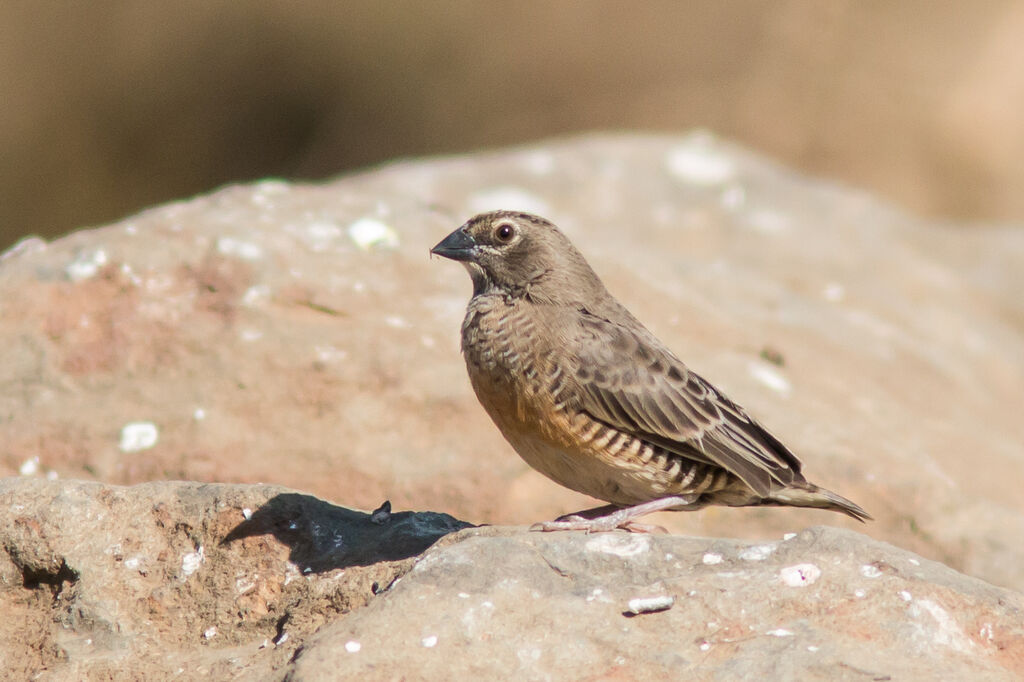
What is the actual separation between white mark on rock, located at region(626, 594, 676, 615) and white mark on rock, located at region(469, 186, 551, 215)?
7.04 m

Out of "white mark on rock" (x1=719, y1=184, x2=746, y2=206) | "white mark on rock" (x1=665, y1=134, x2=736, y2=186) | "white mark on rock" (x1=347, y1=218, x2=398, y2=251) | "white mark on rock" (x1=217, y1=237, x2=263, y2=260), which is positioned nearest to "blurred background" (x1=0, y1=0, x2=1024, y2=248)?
"white mark on rock" (x1=665, y1=134, x2=736, y2=186)

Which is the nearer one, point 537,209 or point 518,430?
point 518,430

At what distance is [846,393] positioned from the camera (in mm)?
8875

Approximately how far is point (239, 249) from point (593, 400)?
10.9ft

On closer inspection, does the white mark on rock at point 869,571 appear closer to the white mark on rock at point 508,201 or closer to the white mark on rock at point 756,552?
the white mark on rock at point 756,552

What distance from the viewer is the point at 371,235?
8469 millimetres

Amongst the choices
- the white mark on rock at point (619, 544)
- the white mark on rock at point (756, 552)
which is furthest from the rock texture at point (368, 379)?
the white mark on rock at point (756, 552)

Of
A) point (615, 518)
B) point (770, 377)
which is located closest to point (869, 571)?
point (615, 518)

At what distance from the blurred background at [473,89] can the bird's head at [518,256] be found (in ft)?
36.6

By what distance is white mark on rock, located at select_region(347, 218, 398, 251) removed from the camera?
841cm

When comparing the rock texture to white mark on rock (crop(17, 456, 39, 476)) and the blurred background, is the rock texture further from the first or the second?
the blurred background

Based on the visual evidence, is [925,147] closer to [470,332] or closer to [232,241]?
[232,241]

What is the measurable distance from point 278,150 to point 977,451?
11.3m

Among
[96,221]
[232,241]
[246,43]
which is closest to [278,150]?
[246,43]
